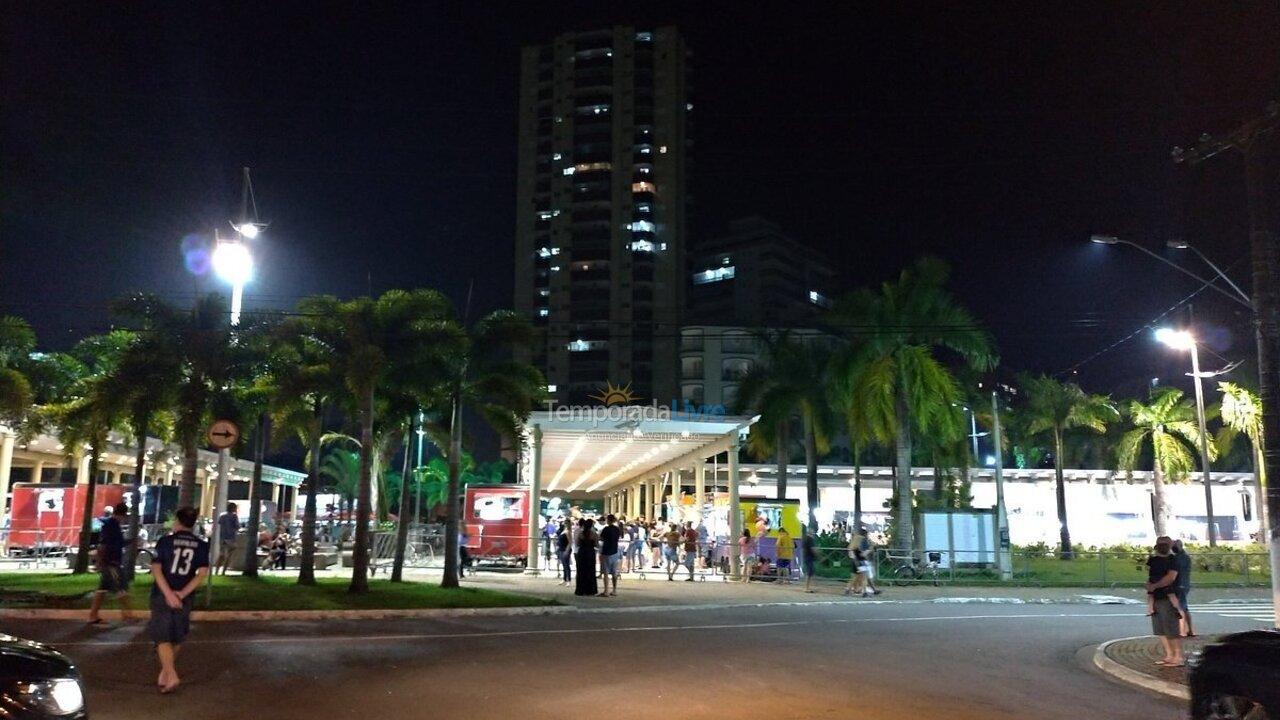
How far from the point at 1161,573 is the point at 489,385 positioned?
15175 mm

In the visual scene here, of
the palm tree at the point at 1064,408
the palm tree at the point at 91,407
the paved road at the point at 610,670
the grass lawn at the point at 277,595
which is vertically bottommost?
the paved road at the point at 610,670

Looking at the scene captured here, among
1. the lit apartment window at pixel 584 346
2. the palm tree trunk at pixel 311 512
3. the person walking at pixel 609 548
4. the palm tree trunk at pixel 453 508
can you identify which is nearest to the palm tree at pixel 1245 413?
the person walking at pixel 609 548

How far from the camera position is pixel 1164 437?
42625mm

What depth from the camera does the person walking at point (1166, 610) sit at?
1215 centimetres

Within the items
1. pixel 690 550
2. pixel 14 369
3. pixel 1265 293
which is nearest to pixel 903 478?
pixel 690 550

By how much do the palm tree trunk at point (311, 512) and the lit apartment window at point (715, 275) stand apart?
91.6 meters

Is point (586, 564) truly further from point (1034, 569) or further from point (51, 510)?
point (51, 510)

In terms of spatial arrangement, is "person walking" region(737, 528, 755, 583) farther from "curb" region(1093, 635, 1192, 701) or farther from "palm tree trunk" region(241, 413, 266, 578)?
"curb" region(1093, 635, 1192, 701)

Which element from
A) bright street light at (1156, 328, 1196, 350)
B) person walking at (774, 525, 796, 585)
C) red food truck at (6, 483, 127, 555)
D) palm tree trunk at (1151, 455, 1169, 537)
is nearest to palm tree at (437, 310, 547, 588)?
person walking at (774, 525, 796, 585)

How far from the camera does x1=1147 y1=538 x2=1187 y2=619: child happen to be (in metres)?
12.2

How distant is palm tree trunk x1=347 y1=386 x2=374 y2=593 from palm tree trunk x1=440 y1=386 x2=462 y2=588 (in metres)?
2.01

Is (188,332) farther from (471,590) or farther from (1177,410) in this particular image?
(1177,410)

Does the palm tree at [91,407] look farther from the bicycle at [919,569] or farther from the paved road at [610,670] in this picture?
the bicycle at [919,569]

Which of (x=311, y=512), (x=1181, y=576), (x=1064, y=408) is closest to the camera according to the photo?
(x=1181, y=576)
